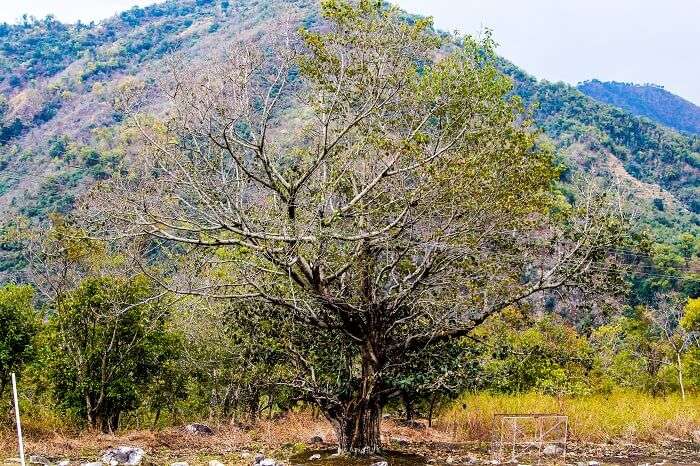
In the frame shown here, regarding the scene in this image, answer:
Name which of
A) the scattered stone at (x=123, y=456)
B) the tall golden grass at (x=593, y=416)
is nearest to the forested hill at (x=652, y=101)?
the tall golden grass at (x=593, y=416)

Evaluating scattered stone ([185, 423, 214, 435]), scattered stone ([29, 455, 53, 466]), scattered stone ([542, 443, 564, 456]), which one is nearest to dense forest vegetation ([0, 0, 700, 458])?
scattered stone ([542, 443, 564, 456])

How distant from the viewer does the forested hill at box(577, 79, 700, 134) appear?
556ft

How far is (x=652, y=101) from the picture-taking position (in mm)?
177500

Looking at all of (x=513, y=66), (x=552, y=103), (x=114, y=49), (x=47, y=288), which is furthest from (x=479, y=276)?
(x=114, y=49)

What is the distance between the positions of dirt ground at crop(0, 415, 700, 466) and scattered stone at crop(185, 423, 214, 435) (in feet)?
0.77

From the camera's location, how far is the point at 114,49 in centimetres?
10294

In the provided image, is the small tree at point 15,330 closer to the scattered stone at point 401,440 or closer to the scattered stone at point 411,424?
the scattered stone at point 401,440

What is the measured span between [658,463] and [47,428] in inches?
541

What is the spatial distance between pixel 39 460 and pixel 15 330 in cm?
420

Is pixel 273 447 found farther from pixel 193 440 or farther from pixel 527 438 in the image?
pixel 527 438

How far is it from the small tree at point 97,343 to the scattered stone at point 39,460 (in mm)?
4244

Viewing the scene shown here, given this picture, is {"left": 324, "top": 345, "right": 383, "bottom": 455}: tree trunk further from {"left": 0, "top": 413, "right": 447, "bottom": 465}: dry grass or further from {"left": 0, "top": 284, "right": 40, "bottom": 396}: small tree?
{"left": 0, "top": 284, "right": 40, "bottom": 396}: small tree

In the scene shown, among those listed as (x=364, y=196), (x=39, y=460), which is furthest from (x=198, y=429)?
(x=364, y=196)

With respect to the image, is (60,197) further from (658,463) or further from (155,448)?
(658,463)
